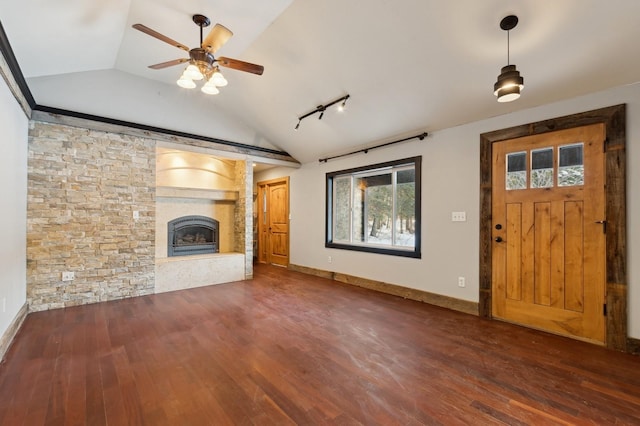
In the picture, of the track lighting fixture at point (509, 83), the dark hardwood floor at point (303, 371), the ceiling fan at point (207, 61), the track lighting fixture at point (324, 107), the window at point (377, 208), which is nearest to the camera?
the dark hardwood floor at point (303, 371)

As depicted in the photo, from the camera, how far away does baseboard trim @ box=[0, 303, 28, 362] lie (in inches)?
101

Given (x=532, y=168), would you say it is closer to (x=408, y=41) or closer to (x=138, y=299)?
(x=408, y=41)

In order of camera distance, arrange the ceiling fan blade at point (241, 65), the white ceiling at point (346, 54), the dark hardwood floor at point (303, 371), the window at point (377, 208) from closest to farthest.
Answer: the dark hardwood floor at point (303, 371) → the white ceiling at point (346, 54) → the ceiling fan blade at point (241, 65) → the window at point (377, 208)

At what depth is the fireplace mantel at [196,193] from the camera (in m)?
5.29

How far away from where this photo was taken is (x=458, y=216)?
3.91 meters

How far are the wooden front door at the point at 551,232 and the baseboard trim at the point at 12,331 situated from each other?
5.09 m

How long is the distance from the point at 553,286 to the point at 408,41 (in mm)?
3050

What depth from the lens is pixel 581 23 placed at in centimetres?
232

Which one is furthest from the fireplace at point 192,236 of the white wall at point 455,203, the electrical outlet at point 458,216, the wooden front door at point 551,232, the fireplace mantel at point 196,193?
the wooden front door at point 551,232

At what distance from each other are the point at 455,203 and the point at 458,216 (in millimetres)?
184

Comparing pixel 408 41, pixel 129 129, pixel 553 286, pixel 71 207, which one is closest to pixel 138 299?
pixel 71 207

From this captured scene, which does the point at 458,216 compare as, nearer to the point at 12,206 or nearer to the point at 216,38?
the point at 216,38

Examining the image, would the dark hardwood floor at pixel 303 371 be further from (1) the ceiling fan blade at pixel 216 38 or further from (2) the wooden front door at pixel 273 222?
(2) the wooden front door at pixel 273 222

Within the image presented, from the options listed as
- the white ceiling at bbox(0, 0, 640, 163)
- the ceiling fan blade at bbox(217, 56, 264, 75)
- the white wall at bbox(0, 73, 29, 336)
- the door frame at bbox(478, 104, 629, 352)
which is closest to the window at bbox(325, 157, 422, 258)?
the white ceiling at bbox(0, 0, 640, 163)
